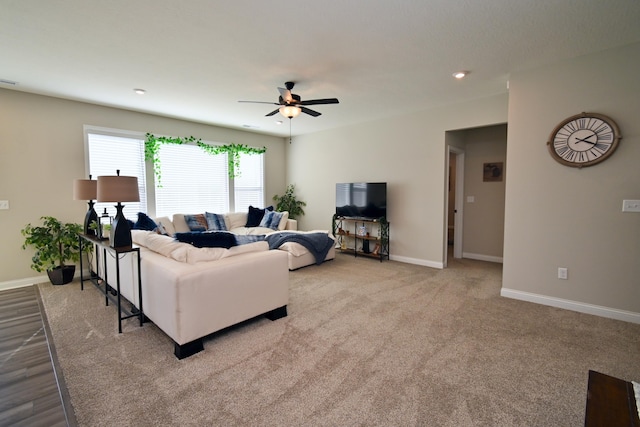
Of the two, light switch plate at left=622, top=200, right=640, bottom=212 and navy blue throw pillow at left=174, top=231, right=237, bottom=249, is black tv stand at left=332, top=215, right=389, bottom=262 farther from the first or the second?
navy blue throw pillow at left=174, top=231, right=237, bottom=249

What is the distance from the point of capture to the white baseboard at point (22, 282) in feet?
13.3

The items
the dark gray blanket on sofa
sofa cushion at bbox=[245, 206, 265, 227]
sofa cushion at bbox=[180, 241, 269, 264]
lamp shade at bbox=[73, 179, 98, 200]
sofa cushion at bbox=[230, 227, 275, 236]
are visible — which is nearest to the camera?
sofa cushion at bbox=[180, 241, 269, 264]

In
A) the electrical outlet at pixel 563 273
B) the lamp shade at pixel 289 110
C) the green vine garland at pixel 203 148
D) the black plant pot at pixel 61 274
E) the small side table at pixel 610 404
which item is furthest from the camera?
the green vine garland at pixel 203 148

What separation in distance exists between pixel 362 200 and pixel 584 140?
130 inches

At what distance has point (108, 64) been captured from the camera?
3.23 meters

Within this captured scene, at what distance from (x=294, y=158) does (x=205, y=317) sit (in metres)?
5.53

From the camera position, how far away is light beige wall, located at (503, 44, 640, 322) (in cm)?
294

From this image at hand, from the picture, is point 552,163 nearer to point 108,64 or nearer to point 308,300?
point 308,300

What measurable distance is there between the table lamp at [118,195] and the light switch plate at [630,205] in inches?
190

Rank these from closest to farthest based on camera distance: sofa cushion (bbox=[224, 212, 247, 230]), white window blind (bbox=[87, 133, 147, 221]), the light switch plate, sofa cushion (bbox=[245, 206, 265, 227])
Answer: the light switch plate
white window blind (bbox=[87, 133, 147, 221])
sofa cushion (bbox=[224, 212, 247, 230])
sofa cushion (bbox=[245, 206, 265, 227])

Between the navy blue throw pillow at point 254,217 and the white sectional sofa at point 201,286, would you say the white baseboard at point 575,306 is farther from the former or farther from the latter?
the navy blue throw pillow at point 254,217

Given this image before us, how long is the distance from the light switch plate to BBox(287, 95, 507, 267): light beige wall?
72.9 inches

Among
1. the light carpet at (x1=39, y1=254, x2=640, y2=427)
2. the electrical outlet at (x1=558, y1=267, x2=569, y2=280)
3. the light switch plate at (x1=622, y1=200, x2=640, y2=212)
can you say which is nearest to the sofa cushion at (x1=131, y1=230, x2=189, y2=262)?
the light carpet at (x1=39, y1=254, x2=640, y2=427)

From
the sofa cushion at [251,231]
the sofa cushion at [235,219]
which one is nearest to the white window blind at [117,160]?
the sofa cushion at [235,219]
